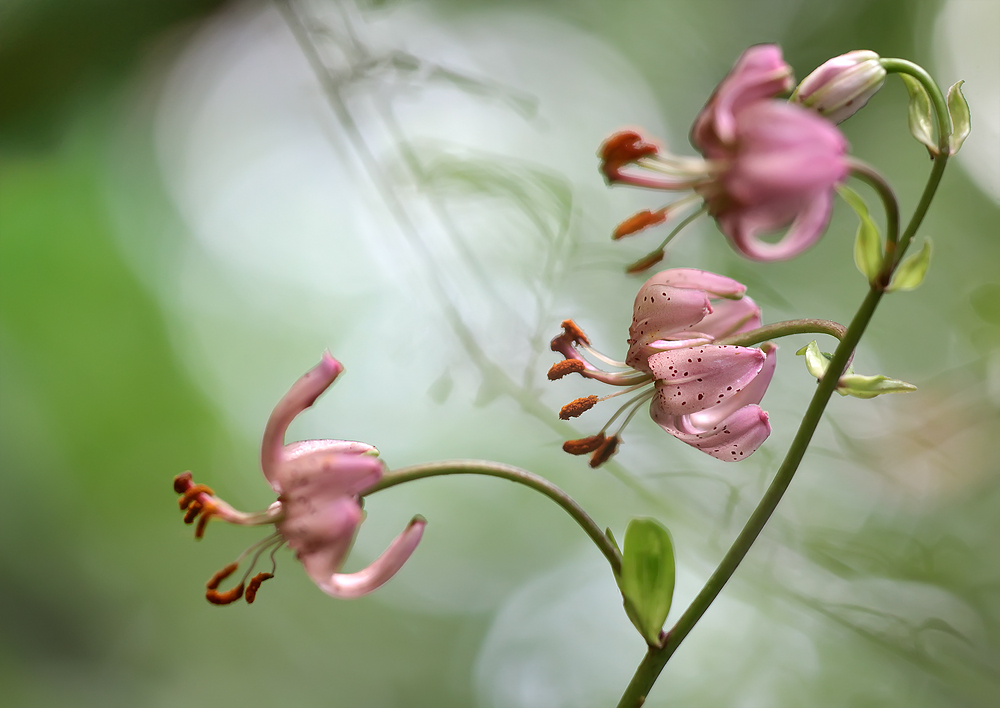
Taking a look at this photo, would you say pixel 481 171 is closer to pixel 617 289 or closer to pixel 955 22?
pixel 617 289

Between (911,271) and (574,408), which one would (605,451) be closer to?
(574,408)

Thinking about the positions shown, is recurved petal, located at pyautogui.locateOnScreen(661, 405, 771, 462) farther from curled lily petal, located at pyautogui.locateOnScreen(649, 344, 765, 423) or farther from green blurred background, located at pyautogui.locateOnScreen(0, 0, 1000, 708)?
green blurred background, located at pyautogui.locateOnScreen(0, 0, 1000, 708)

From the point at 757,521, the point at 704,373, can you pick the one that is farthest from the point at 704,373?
the point at 757,521

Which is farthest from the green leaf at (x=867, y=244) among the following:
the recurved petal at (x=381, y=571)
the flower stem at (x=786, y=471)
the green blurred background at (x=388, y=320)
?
the green blurred background at (x=388, y=320)

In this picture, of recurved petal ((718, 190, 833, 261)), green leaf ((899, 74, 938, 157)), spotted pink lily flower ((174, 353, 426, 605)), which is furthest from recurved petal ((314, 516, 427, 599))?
green leaf ((899, 74, 938, 157))

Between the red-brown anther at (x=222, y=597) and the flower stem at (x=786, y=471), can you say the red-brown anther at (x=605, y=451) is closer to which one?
the flower stem at (x=786, y=471)
